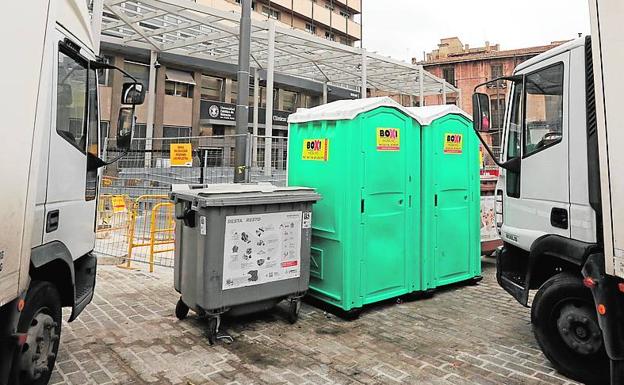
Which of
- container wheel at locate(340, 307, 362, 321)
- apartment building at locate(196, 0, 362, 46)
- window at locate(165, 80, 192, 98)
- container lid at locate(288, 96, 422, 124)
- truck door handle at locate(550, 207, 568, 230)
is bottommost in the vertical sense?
container wheel at locate(340, 307, 362, 321)

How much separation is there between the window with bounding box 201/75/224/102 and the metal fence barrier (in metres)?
11.0

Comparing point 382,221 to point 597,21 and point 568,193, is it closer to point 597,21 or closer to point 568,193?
point 568,193

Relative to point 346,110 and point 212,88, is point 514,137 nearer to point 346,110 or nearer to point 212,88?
point 346,110

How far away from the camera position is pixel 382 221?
4945 millimetres

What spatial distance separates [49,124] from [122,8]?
44.6 feet

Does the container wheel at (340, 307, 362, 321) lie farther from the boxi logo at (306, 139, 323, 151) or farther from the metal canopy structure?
the metal canopy structure

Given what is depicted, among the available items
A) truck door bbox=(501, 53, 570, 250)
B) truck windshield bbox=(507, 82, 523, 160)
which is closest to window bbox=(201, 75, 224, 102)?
truck windshield bbox=(507, 82, 523, 160)

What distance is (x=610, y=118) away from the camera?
2.63 m

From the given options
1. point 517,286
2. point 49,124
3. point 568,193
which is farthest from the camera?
point 517,286

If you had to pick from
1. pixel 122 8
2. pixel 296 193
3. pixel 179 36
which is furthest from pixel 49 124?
pixel 179 36

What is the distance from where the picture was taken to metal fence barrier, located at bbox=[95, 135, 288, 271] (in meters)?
8.02

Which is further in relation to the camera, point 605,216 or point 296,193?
point 296,193

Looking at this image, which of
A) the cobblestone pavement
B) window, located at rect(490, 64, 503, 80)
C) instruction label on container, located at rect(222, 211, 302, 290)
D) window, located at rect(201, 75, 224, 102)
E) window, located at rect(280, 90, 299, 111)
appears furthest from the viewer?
window, located at rect(490, 64, 503, 80)

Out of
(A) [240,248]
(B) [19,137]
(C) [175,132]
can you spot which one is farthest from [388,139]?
(C) [175,132]
